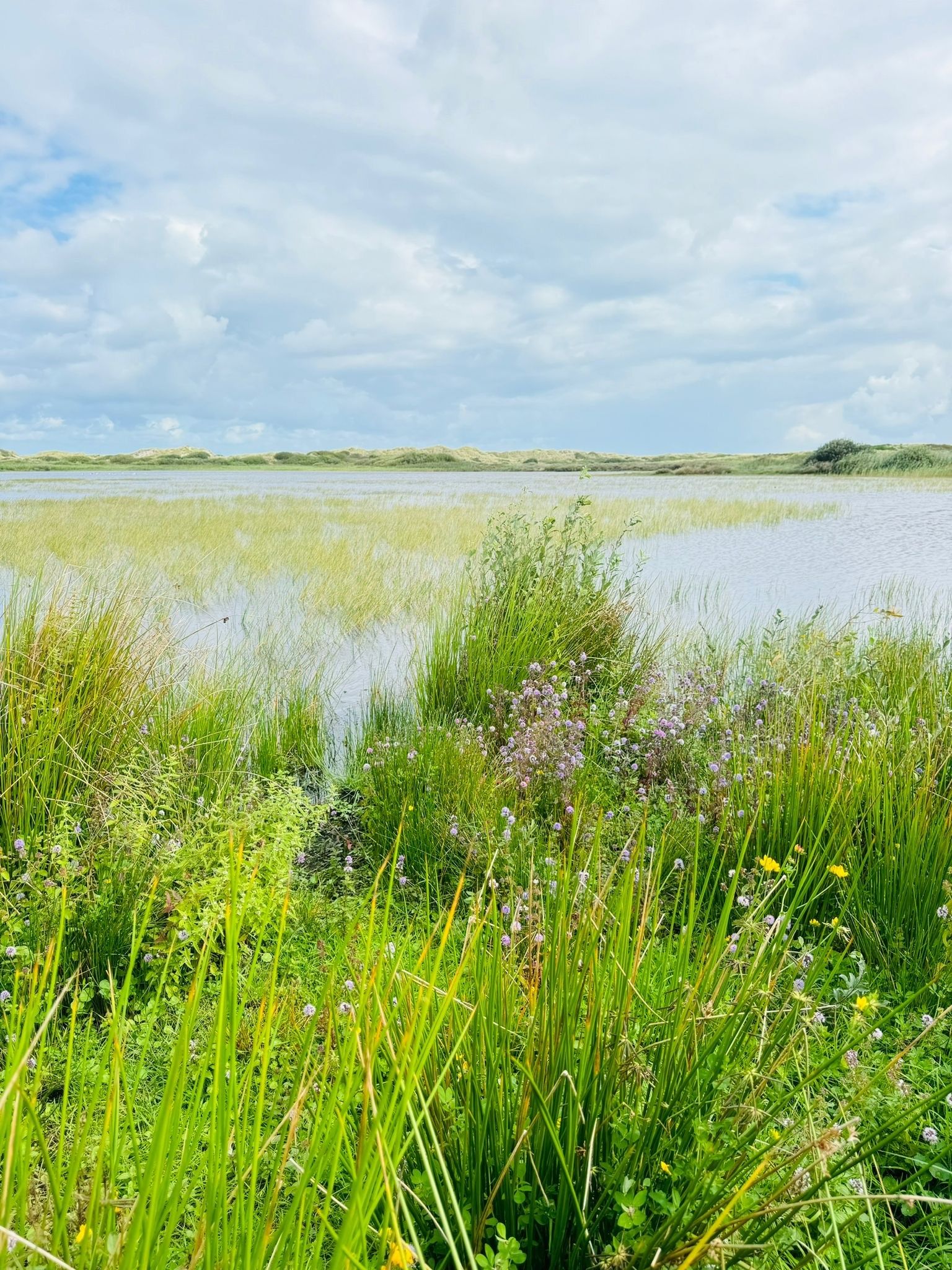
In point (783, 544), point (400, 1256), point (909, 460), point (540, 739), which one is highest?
point (909, 460)

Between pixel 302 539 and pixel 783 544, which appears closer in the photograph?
pixel 302 539

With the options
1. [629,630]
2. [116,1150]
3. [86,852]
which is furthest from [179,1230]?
[629,630]

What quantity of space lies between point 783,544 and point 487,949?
16.9m

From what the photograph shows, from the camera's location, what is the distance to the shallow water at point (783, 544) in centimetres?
1113

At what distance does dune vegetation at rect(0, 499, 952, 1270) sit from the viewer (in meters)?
1.22

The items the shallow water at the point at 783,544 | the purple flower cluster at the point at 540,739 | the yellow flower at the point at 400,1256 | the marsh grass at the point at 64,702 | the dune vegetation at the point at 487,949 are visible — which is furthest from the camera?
the shallow water at the point at 783,544

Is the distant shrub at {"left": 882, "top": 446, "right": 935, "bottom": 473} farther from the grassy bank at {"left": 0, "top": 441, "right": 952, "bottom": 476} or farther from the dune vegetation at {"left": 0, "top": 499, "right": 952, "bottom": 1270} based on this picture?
the dune vegetation at {"left": 0, "top": 499, "right": 952, "bottom": 1270}

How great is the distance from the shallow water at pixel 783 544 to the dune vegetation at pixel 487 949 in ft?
7.13

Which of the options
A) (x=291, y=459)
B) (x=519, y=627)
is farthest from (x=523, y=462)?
(x=519, y=627)

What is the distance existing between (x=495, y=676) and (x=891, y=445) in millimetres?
64060

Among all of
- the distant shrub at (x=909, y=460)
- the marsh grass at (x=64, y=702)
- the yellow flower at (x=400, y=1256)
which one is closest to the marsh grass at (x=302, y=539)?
the marsh grass at (x=64, y=702)

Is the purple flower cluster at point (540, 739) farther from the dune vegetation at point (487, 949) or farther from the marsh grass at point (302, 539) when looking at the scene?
the marsh grass at point (302, 539)

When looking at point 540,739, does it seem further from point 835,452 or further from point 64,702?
point 835,452

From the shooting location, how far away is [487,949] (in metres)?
2.35
